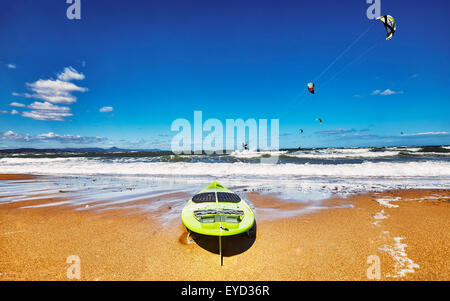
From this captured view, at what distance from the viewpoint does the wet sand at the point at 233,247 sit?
10.1 feet

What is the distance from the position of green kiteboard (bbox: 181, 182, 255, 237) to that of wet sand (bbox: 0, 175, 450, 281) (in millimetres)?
433

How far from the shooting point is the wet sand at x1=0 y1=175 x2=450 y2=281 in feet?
10.1

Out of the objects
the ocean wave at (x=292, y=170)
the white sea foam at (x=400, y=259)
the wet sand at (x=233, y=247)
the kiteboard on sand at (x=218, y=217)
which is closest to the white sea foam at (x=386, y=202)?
the wet sand at (x=233, y=247)

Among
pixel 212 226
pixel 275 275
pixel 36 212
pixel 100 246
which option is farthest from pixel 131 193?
pixel 275 275

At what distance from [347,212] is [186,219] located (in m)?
4.36

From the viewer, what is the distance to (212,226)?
3.51 metres

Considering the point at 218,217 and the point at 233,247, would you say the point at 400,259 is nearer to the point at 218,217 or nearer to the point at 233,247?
the point at 233,247

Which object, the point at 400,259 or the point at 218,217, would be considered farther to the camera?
the point at 218,217

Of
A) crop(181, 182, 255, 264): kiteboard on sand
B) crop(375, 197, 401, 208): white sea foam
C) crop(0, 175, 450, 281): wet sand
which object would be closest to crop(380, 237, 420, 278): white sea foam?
crop(0, 175, 450, 281): wet sand

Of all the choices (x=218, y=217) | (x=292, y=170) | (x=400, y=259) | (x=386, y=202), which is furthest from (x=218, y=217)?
(x=292, y=170)

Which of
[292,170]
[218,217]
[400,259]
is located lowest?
[400,259]

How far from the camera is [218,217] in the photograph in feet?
12.2

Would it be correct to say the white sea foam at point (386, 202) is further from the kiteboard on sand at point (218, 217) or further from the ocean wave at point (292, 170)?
the ocean wave at point (292, 170)

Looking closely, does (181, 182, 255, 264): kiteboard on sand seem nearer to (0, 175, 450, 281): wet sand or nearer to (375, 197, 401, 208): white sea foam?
(0, 175, 450, 281): wet sand
